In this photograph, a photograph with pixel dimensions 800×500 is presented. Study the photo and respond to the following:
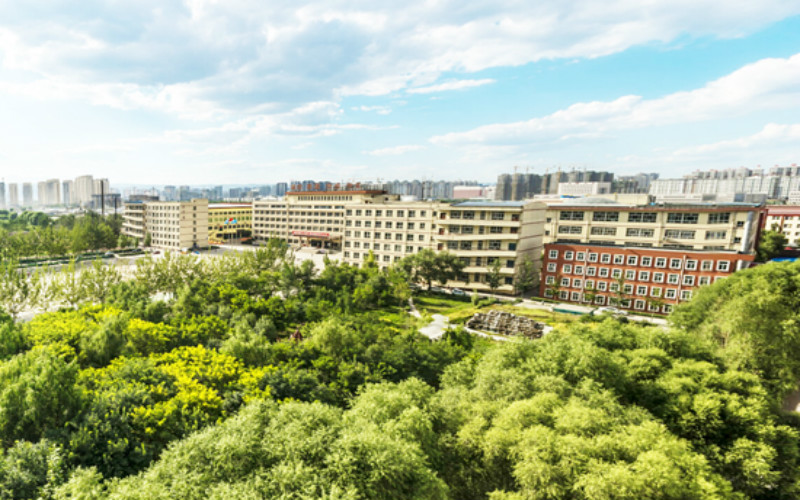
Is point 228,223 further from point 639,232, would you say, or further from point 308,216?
point 639,232

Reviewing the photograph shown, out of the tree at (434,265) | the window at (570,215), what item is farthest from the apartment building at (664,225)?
the tree at (434,265)

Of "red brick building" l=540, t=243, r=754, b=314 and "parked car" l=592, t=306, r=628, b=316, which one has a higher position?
"red brick building" l=540, t=243, r=754, b=314

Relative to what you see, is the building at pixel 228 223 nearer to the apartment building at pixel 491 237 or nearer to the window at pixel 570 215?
the apartment building at pixel 491 237

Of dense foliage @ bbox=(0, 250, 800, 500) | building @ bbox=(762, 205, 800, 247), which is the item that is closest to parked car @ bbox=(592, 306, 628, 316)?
dense foliage @ bbox=(0, 250, 800, 500)

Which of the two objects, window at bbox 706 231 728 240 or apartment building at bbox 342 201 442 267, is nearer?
window at bbox 706 231 728 240

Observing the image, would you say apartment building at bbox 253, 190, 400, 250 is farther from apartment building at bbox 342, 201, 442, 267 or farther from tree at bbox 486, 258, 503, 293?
tree at bbox 486, 258, 503, 293

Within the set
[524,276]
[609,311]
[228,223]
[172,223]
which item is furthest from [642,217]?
[228,223]

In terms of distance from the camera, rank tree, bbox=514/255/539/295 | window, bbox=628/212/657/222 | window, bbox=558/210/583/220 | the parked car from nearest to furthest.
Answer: the parked car < window, bbox=628/212/657/222 < tree, bbox=514/255/539/295 < window, bbox=558/210/583/220

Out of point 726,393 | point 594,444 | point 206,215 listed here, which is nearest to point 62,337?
point 594,444
